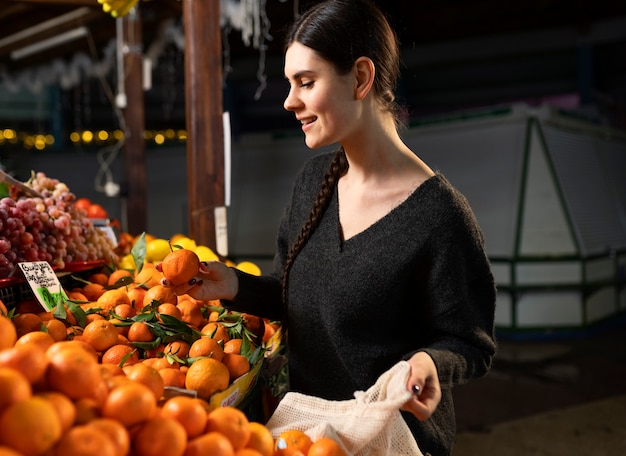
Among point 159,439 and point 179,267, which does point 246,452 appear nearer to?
point 159,439

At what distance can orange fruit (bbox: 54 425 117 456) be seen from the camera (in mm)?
788

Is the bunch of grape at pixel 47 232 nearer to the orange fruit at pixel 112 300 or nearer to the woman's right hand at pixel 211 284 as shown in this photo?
the orange fruit at pixel 112 300

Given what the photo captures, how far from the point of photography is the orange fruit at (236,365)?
1.30m

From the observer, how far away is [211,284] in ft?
5.05

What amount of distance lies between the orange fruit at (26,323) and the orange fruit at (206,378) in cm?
41

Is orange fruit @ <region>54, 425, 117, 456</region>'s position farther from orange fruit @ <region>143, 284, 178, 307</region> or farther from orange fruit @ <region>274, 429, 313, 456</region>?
orange fruit @ <region>143, 284, 178, 307</region>

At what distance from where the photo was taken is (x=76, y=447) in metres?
0.79

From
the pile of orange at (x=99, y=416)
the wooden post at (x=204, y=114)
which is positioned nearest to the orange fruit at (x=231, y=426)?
the pile of orange at (x=99, y=416)

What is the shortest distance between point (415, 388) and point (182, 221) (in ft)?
22.6

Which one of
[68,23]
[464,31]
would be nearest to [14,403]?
[68,23]

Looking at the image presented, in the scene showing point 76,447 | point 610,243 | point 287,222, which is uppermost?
point 287,222

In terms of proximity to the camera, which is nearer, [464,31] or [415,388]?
[415,388]

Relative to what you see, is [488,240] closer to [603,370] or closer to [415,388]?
[603,370]

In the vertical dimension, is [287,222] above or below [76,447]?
above
